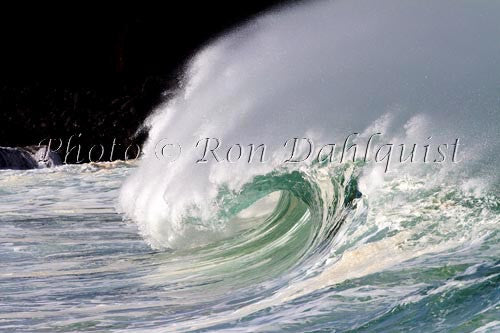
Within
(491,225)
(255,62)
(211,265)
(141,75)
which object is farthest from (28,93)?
(491,225)

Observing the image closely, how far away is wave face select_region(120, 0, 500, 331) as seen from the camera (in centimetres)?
487

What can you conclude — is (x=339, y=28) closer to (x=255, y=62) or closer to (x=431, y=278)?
(x=255, y=62)

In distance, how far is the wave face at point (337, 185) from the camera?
4.87 metres

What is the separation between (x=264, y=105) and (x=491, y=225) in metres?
3.14

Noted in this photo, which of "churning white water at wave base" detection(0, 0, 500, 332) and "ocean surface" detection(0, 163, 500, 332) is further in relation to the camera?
"churning white water at wave base" detection(0, 0, 500, 332)

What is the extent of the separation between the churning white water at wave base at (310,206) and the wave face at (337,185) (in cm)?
1

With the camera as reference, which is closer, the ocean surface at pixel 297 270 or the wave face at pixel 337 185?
the ocean surface at pixel 297 270

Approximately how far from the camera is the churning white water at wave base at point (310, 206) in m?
4.92

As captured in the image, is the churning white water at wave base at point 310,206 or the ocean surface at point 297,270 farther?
the churning white water at wave base at point 310,206

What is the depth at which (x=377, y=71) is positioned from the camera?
7.70 m

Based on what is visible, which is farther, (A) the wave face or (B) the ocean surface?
(A) the wave face

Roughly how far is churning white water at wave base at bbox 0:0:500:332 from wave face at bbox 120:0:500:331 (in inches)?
0.6

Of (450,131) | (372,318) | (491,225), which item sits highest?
(450,131)

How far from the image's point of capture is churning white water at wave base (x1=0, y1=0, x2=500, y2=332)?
194 inches
